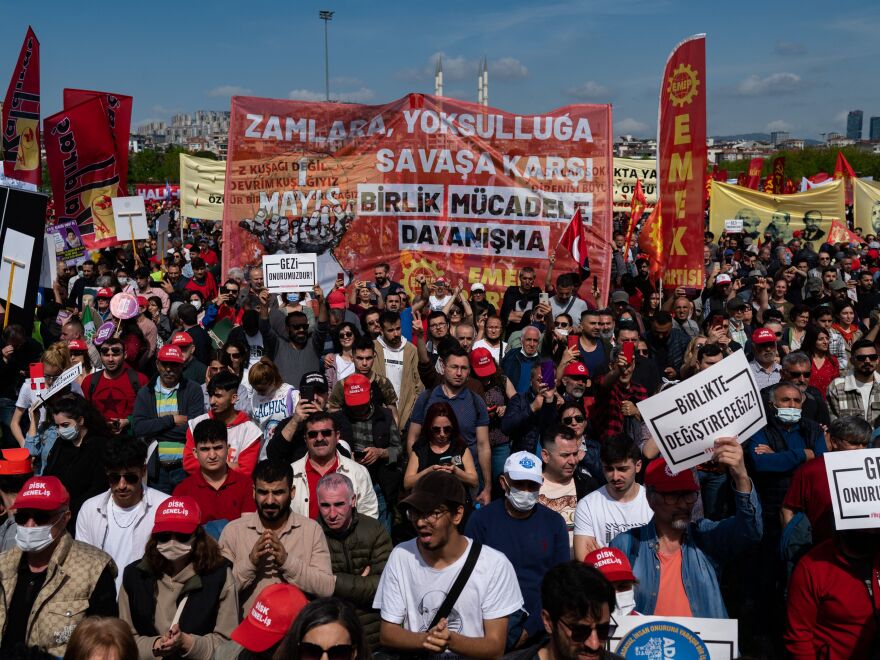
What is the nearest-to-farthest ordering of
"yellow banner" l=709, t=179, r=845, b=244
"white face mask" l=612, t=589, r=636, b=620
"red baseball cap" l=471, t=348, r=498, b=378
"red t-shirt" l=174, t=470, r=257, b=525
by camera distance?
1. "white face mask" l=612, t=589, r=636, b=620
2. "red t-shirt" l=174, t=470, r=257, b=525
3. "red baseball cap" l=471, t=348, r=498, b=378
4. "yellow banner" l=709, t=179, r=845, b=244

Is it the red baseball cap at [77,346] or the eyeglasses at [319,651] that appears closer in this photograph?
the eyeglasses at [319,651]

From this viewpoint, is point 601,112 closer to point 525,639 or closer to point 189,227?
point 525,639

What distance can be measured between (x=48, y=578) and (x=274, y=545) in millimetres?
951

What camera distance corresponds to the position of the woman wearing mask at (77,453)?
18.1 ft

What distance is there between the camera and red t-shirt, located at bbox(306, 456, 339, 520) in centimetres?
507

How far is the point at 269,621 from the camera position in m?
2.96

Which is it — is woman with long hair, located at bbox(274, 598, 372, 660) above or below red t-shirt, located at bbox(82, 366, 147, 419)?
below

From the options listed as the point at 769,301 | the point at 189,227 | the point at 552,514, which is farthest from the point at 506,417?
the point at 189,227

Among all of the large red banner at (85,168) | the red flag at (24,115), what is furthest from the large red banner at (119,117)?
the red flag at (24,115)

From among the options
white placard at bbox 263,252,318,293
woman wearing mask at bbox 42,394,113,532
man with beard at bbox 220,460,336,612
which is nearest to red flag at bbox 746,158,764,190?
white placard at bbox 263,252,318,293

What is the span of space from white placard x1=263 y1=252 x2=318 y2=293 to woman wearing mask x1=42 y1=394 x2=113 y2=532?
13.3 ft

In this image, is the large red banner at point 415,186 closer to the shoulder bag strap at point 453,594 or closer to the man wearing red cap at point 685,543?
the man wearing red cap at point 685,543

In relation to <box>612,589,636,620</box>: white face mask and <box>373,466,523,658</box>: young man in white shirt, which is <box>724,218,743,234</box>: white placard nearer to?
<box>612,589,636,620</box>: white face mask

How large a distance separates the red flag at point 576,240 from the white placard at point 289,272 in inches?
119
